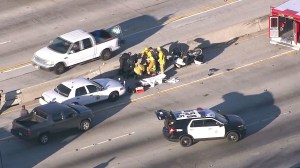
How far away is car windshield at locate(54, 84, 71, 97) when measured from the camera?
42.6m

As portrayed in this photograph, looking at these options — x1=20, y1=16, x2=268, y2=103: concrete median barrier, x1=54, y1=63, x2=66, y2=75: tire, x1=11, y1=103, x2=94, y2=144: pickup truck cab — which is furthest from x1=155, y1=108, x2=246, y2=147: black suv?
x1=54, y1=63, x2=66, y2=75: tire

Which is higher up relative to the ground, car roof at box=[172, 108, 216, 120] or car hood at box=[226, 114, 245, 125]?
car roof at box=[172, 108, 216, 120]

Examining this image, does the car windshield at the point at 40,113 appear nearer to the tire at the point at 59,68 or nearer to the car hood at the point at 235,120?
the tire at the point at 59,68

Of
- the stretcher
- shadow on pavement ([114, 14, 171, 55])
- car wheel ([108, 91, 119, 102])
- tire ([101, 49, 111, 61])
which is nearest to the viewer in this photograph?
car wheel ([108, 91, 119, 102])

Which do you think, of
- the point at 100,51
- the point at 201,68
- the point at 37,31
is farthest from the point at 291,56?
the point at 37,31

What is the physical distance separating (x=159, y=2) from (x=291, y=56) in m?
10.9

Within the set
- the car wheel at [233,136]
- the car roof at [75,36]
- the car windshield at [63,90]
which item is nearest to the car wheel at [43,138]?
the car windshield at [63,90]

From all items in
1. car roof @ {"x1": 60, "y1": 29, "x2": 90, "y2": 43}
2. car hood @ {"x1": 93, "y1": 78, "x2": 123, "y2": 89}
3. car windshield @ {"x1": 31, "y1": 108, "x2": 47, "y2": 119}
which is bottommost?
car hood @ {"x1": 93, "y1": 78, "x2": 123, "y2": 89}

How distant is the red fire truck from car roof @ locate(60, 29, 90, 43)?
1050cm

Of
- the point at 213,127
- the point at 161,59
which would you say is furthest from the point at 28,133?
the point at 161,59

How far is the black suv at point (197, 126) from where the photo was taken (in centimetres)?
3872

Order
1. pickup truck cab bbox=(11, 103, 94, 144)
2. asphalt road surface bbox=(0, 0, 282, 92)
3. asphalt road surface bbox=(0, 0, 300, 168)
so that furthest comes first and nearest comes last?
asphalt road surface bbox=(0, 0, 282, 92) < pickup truck cab bbox=(11, 103, 94, 144) < asphalt road surface bbox=(0, 0, 300, 168)

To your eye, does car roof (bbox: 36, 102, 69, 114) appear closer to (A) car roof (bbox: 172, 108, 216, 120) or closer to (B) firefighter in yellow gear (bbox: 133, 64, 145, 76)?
(A) car roof (bbox: 172, 108, 216, 120)

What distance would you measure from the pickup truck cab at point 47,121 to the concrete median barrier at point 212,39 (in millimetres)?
4286
